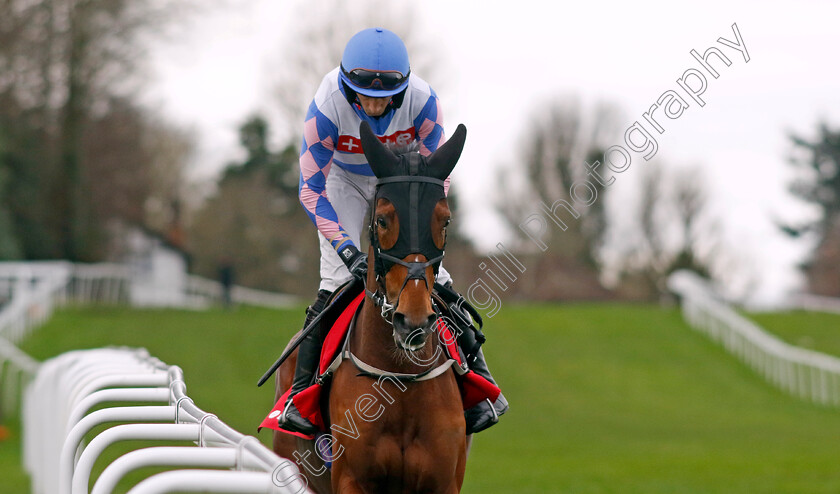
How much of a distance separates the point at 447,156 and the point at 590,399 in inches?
668

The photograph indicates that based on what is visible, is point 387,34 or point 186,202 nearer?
point 387,34

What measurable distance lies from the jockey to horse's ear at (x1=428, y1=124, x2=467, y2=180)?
0.69 ft

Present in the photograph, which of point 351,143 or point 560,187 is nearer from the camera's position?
point 351,143

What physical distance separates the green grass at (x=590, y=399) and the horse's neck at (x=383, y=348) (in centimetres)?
604

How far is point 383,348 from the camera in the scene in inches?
169

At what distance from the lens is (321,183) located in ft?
15.9

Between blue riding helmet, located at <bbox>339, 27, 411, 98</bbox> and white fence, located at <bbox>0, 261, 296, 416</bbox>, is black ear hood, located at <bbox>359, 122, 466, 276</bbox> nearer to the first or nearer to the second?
blue riding helmet, located at <bbox>339, 27, 411, 98</bbox>

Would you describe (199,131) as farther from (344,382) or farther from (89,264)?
(344,382)

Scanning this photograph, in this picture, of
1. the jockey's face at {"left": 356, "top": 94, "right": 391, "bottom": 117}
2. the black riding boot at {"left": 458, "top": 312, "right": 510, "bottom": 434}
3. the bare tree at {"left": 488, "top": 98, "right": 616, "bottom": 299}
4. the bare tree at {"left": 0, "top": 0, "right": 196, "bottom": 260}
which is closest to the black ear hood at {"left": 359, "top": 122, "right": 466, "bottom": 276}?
the jockey's face at {"left": 356, "top": 94, "right": 391, "bottom": 117}

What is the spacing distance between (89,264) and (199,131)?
14025 mm

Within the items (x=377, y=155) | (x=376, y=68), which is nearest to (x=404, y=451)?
(x=377, y=155)

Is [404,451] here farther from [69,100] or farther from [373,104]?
[69,100]

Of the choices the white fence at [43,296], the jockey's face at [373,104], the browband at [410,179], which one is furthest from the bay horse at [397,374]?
the white fence at [43,296]

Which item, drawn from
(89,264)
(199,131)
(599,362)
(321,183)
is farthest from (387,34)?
(199,131)
